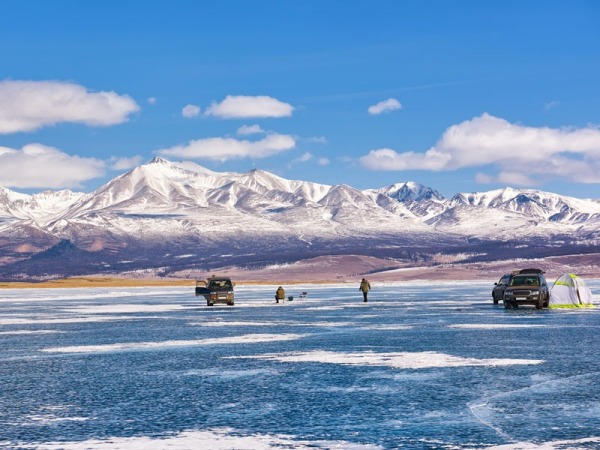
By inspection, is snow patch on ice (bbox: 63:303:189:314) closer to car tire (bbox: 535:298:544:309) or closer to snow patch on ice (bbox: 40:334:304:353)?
car tire (bbox: 535:298:544:309)

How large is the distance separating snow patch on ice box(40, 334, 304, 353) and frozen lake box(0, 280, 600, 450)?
8 centimetres

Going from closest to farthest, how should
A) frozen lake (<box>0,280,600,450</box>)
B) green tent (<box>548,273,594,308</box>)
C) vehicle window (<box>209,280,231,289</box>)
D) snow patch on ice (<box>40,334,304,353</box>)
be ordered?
frozen lake (<box>0,280,600,450</box>)
snow patch on ice (<box>40,334,304,353</box>)
green tent (<box>548,273,594,308</box>)
vehicle window (<box>209,280,231,289</box>)

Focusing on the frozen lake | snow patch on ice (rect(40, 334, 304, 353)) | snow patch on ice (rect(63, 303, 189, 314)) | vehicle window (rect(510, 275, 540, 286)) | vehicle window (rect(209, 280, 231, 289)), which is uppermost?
vehicle window (rect(209, 280, 231, 289))

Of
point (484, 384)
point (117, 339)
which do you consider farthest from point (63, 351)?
point (484, 384)

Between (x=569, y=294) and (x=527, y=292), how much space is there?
19.1 feet

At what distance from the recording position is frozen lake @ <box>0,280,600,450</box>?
51.1 feet

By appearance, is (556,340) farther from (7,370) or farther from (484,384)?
(7,370)

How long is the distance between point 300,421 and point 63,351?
16.2m

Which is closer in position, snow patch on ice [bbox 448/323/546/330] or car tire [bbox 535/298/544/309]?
snow patch on ice [bbox 448/323/546/330]

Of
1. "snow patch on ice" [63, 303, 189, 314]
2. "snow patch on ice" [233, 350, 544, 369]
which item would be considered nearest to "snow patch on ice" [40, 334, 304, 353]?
"snow patch on ice" [233, 350, 544, 369]

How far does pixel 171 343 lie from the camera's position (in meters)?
33.9

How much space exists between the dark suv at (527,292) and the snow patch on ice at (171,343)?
23.3m

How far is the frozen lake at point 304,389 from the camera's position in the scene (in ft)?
51.1

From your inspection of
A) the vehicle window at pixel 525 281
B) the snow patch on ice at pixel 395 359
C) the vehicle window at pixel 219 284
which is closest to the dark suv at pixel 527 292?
the vehicle window at pixel 525 281
